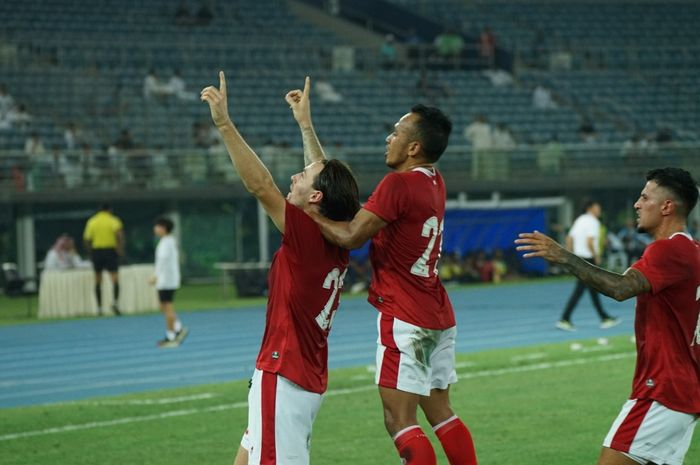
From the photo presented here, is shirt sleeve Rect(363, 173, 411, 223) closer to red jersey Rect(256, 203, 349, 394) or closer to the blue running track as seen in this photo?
red jersey Rect(256, 203, 349, 394)

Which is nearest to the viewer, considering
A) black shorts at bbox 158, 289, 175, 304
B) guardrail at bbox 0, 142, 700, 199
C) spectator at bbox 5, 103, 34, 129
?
black shorts at bbox 158, 289, 175, 304

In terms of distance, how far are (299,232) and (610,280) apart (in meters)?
1.50

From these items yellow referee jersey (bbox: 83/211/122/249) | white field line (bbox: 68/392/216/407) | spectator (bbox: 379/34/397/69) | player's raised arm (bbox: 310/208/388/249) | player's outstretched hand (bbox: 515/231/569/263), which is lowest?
white field line (bbox: 68/392/216/407)

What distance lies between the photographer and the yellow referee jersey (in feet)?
77.0

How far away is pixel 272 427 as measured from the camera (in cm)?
566

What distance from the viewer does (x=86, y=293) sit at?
940 inches

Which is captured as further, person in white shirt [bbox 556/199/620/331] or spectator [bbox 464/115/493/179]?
spectator [bbox 464/115/493/179]

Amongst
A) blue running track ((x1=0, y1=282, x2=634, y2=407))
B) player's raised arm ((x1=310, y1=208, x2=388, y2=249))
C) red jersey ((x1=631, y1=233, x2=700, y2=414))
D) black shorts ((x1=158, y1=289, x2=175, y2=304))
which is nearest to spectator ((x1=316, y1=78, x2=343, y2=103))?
blue running track ((x1=0, y1=282, x2=634, y2=407))

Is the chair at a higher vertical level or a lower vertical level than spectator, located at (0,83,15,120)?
lower

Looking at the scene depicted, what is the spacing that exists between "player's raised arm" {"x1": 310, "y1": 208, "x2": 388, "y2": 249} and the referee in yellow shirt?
17798 mm

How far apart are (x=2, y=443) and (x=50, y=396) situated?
332 centimetres

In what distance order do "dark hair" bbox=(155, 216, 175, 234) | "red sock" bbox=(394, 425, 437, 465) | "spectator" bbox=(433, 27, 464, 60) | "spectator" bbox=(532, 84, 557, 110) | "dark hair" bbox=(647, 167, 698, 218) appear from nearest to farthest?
1. "dark hair" bbox=(647, 167, 698, 218)
2. "red sock" bbox=(394, 425, 437, 465)
3. "dark hair" bbox=(155, 216, 175, 234)
4. "spectator" bbox=(532, 84, 557, 110)
5. "spectator" bbox=(433, 27, 464, 60)

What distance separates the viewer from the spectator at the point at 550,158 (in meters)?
31.8

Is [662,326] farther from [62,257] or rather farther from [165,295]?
[62,257]
